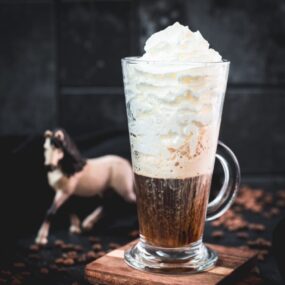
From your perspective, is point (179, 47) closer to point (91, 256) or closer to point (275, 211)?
point (91, 256)

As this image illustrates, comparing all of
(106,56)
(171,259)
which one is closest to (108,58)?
(106,56)

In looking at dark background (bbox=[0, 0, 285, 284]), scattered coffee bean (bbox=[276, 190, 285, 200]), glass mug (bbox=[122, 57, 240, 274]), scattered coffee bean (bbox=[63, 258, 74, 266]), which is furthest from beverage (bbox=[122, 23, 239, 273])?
dark background (bbox=[0, 0, 285, 284])

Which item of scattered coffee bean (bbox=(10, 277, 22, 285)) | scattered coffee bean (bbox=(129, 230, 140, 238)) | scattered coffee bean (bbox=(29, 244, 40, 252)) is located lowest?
scattered coffee bean (bbox=(129, 230, 140, 238))

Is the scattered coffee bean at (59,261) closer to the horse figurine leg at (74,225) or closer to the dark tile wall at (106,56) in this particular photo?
the horse figurine leg at (74,225)

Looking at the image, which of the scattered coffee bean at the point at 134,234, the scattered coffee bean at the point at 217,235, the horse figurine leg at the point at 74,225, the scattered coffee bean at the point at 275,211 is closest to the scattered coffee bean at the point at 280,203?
the scattered coffee bean at the point at 275,211

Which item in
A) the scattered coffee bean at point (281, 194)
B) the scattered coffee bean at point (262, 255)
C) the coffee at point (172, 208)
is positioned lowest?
the scattered coffee bean at point (262, 255)

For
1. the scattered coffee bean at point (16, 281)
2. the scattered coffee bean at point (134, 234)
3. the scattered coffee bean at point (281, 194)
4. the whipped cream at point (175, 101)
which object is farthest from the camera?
the scattered coffee bean at point (281, 194)

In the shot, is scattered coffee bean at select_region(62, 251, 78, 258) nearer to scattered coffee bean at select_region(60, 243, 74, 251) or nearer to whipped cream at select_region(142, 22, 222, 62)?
scattered coffee bean at select_region(60, 243, 74, 251)

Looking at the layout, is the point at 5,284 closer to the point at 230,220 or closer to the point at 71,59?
the point at 230,220
